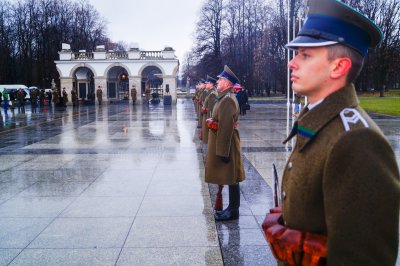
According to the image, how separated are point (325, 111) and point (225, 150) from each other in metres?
3.53

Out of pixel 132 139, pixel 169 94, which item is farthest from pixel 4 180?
pixel 169 94

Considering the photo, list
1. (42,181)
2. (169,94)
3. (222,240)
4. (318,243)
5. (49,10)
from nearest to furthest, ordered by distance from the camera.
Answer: (318,243), (222,240), (42,181), (169,94), (49,10)

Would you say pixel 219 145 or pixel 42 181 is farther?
pixel 42 181

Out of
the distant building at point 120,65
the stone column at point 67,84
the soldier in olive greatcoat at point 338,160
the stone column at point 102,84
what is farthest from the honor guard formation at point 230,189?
the stone column at point 67,84

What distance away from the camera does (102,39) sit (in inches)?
2916

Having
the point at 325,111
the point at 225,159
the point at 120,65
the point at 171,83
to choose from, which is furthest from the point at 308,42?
the point at 120,65

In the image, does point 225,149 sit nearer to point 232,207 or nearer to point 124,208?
point 232,207

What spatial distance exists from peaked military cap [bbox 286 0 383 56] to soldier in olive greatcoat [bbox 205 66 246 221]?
3426 mm

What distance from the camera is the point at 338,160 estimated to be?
5.37 feet

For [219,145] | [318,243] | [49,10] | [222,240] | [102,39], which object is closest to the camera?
[318,243]

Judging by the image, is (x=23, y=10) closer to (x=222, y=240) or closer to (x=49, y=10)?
(x=49, y=10)

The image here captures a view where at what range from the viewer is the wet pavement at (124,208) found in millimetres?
4480

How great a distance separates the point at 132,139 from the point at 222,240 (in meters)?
9.72

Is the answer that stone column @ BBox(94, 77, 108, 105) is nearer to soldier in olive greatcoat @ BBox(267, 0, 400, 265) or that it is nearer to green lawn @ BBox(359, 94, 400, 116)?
green lawn @ BBox(359, 94, 400, 116)
